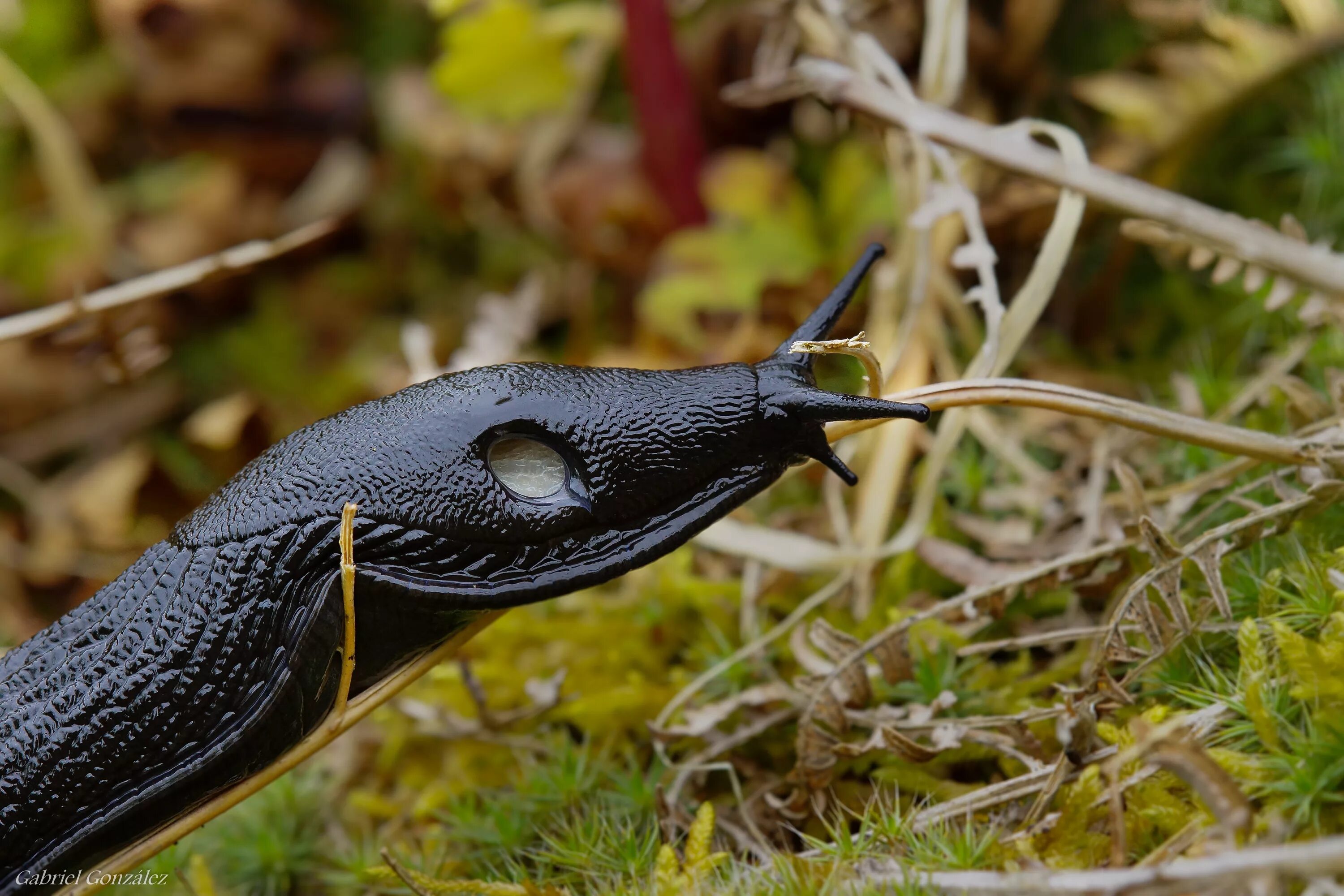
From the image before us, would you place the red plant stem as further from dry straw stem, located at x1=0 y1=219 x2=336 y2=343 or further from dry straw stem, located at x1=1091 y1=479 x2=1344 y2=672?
dry straw stem, located at x1=1091 y1=479 x2=1344 y2=672

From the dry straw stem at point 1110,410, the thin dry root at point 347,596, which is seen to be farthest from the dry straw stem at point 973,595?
the thin dry root at point 347,596

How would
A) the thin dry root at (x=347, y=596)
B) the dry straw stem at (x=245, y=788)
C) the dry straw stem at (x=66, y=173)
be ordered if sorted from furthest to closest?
the dry straw stem at (x=66, y=173)
the dry straw stem at (x=245, y=788)
the thin dry root at (x=347, y=596)

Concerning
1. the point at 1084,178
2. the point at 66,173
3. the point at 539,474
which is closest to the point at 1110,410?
the point at 1084,178

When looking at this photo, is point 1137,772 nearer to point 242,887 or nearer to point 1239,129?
point 242,887

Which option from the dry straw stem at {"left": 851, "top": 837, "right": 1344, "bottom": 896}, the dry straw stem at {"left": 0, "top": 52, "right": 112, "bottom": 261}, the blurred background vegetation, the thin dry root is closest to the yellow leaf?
the blurred background vegetation

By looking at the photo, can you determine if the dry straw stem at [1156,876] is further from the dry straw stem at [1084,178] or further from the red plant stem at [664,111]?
the red plant stem at [664,111]
